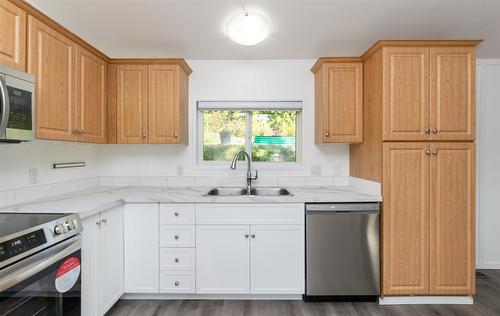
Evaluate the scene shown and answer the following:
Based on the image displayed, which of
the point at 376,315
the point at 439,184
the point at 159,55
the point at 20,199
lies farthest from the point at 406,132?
the point at 20,199

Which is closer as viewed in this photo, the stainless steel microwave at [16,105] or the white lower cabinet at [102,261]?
the stainless steel microwave at [16,105]

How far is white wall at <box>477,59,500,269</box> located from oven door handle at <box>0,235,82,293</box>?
147 inches

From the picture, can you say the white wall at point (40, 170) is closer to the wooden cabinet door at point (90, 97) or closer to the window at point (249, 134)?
the wooden cabinet door at point (90, 97)

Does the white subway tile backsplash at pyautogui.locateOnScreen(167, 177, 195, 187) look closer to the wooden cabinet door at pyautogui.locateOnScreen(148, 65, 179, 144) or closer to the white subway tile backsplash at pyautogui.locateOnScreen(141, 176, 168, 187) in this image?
the white subway tile backsplash at pyautogui.locateOnScreen(141, 176, 168, 187)

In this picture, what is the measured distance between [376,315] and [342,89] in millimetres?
1941

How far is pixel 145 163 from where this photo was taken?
9.96 feet

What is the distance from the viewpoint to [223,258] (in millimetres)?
2311

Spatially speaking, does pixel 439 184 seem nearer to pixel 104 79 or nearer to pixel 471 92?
pixel 471 92

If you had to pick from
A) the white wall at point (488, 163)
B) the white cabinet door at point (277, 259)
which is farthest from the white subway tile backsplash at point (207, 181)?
the white wall at point (488, 163)

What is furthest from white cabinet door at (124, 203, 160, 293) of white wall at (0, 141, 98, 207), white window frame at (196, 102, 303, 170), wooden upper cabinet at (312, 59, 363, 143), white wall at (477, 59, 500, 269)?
white wall at (477, 59, 500, 269)

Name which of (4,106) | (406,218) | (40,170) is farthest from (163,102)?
(406,218)

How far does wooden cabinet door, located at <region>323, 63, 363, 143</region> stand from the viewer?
→ 263 cm

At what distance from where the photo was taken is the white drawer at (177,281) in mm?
2312

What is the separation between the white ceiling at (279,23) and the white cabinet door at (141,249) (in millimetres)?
1558
